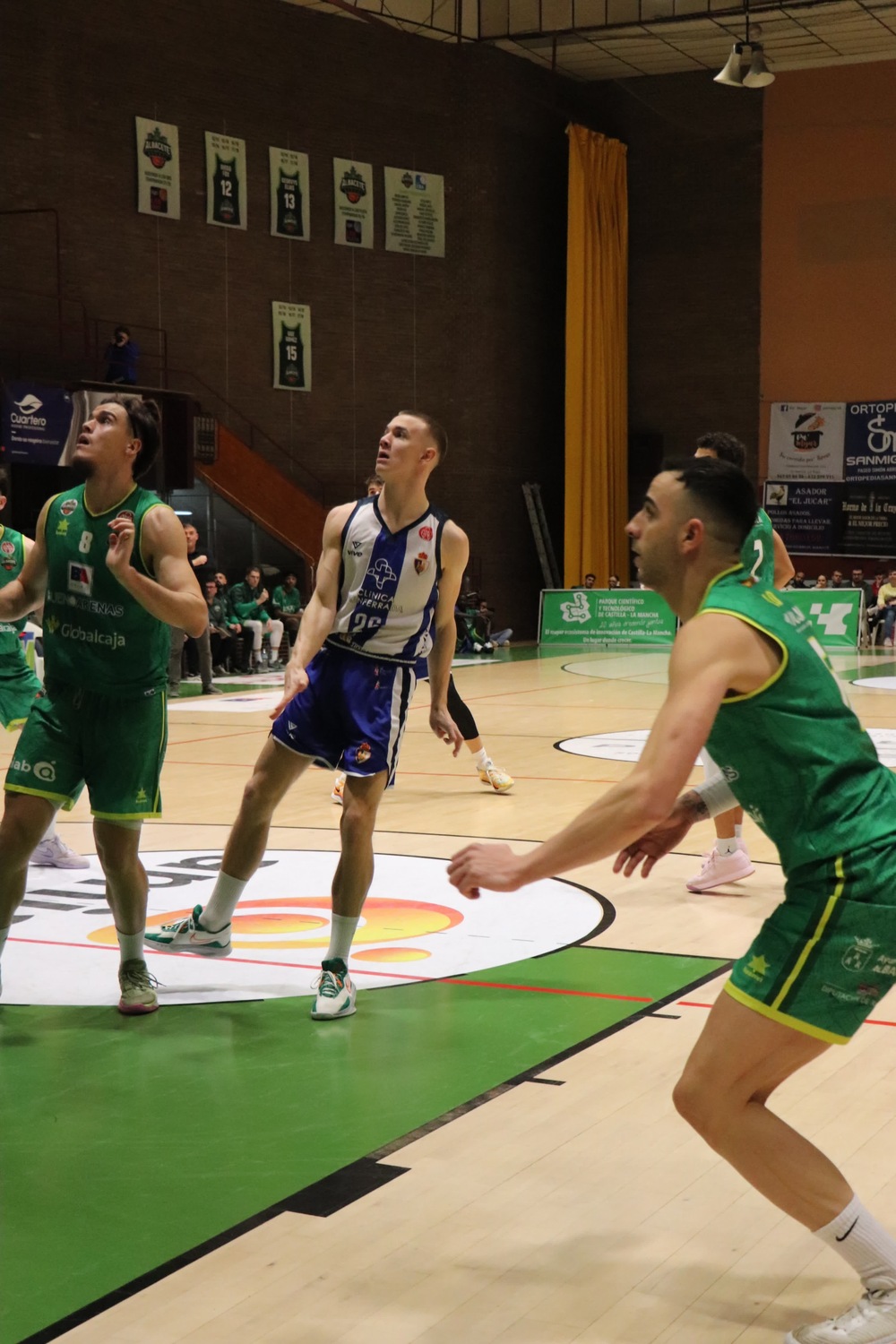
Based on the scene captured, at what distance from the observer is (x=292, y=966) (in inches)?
213

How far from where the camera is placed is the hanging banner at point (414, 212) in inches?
991

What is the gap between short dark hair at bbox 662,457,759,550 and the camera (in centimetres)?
268

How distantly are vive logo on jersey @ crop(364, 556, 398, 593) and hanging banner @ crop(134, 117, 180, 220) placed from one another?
18.1 m

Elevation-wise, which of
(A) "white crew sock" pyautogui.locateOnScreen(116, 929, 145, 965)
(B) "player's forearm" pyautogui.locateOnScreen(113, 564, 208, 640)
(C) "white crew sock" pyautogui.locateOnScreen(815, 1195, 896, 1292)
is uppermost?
(B) "player's forearm" pyautogui.locateOnScreen(113, 564, 208, 640)

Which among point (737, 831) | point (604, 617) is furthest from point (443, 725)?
point (604, 617)

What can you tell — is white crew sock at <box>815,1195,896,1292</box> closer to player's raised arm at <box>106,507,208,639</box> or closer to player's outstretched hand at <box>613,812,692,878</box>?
player's outstretched hand at <box>613,812,692,878</box>

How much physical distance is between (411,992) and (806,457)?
23550 mm

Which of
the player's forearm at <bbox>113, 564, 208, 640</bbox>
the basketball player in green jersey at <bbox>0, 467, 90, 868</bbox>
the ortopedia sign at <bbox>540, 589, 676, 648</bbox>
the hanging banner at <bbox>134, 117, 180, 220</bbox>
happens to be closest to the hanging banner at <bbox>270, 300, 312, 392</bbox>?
the hanging banner at <bbox>134, 117, 180, 220</bbox>

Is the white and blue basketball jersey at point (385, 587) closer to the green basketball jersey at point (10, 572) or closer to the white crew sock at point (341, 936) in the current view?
the white crew sock at point (341, 936)

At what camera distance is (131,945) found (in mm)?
4805

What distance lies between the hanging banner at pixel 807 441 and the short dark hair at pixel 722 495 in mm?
25178

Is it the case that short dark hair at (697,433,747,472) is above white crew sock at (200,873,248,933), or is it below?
above

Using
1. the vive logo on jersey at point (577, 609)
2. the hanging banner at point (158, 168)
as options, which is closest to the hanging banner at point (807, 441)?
the vive logo on jersey at point (577, 609)

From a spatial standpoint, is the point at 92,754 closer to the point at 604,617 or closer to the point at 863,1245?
the point at 863,1245
